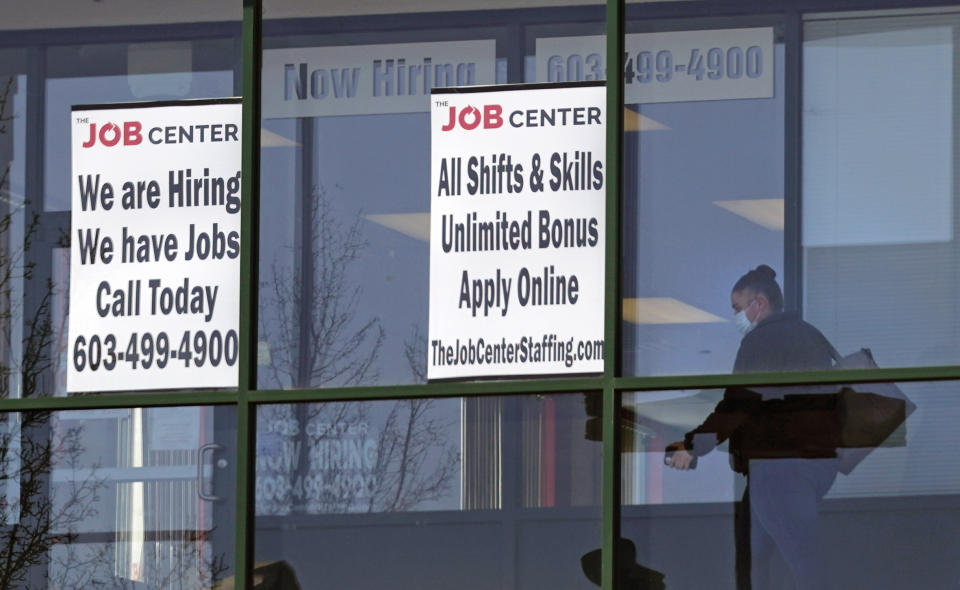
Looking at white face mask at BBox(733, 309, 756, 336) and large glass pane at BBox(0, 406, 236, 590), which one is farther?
large glass pane at BBox(0, 406, 236, 590)

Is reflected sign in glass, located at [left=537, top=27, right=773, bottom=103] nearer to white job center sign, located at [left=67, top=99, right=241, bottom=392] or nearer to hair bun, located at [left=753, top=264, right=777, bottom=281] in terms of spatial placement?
hair bun, located at [left=753, top=264, right=777, bottom=281]

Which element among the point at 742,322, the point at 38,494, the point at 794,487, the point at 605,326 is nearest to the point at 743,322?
the point at 742,322

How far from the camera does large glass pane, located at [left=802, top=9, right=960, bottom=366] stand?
6727 millimetres

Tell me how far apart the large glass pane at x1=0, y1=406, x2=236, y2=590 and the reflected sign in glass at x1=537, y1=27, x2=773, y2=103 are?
1.76m

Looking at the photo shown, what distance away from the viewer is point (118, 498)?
23.7 ft

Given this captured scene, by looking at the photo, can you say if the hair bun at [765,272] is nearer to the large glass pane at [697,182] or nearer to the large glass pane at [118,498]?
the large glass pane at [697,182]

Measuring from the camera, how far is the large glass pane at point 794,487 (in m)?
6.58

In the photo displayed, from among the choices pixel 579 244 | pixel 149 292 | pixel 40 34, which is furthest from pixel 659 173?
pixel 40 34

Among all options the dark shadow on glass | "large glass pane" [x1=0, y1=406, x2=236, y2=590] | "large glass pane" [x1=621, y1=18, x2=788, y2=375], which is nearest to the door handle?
"large glass pane" [x1=0, y1=406, x2=236, y2=590]

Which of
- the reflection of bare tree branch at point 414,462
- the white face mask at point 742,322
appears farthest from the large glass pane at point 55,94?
the white face mask at point 742,322

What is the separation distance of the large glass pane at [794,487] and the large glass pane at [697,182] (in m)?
0.24

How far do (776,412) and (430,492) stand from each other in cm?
122

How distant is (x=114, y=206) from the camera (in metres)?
7.19

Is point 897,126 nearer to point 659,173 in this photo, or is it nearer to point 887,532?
point 659,173
